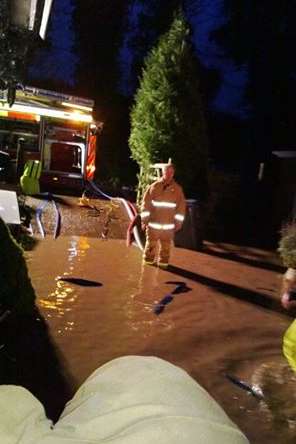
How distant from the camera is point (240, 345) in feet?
17.4

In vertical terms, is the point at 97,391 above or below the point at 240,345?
above

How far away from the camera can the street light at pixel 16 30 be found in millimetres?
4145

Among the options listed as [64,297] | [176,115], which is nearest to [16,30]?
[64,297]

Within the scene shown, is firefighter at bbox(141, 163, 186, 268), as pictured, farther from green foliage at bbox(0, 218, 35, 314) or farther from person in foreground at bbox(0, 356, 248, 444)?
person in foreground at bbox(0, 356, 248, 444)

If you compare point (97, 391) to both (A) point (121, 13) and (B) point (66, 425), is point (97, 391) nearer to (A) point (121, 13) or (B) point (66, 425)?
(B) point (66, 425)

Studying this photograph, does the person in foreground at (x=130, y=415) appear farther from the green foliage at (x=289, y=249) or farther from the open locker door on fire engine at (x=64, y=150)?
the open locker door on fire engine at (x=64, y=150)

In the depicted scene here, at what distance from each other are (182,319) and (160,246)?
2.50m

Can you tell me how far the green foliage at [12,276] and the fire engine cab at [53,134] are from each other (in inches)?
383

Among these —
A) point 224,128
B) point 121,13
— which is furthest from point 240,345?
point 121,13

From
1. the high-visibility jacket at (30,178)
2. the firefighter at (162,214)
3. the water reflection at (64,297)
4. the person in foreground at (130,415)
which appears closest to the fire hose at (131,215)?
the firefighter at (162,214)

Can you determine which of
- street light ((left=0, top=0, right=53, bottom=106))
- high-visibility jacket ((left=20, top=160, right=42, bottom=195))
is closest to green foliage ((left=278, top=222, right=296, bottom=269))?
street light ((left=0, top=0, right=53, bottom=106))

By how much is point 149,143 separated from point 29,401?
10.2 m

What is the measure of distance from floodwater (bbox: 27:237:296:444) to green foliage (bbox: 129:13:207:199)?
2904 millimetres

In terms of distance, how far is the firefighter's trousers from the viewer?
813 cm
